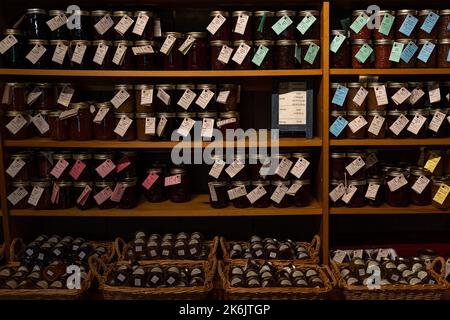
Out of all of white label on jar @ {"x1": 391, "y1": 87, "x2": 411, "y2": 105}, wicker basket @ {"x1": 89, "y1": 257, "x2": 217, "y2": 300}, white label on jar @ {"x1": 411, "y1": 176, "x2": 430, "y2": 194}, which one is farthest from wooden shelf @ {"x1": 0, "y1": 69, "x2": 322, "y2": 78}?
wicker basket @ {"x1": 89, "y1": 257, "x2": 217, "y2": 300}

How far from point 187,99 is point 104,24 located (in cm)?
54

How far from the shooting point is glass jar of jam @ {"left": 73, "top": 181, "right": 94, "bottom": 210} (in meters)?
2.45

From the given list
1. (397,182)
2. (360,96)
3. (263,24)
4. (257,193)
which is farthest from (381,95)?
(257,193)

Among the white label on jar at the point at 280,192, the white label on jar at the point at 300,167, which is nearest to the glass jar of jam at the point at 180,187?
the white label on jar at the point at 280,192

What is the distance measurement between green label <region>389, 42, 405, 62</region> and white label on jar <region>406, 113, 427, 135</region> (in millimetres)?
308

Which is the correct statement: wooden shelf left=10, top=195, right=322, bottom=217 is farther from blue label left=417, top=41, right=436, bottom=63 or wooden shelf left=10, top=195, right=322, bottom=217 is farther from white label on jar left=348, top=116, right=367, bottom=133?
blue label left=417, top=41, right=436, bottom=63

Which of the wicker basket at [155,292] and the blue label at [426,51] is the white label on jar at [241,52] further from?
the wicker basket at [155,292]

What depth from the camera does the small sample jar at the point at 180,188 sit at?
2.51 meters

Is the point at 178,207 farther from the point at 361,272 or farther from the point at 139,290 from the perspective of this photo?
the point at 361,272

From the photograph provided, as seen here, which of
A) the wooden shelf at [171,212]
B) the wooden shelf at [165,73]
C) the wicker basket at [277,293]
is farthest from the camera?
the wooden shelf at [171,212]

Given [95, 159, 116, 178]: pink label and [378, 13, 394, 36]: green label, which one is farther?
[95, 159, 116, 178]: pink label

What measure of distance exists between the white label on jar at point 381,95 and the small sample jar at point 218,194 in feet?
2.86

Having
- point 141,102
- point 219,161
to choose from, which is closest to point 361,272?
point 219,161
